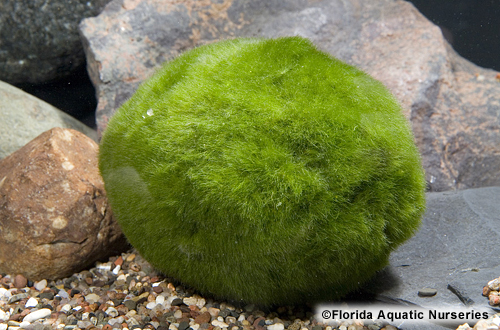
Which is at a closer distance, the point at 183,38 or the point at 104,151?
the point at 104,151

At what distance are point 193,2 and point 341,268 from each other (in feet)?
8.94

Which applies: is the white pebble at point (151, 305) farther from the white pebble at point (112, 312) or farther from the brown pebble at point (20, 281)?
the brown pebble at point (20, 281)

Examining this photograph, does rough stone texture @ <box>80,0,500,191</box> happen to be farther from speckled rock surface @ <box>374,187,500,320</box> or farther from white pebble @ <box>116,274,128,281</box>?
white pebble @ <box>116,274,128,281</box>

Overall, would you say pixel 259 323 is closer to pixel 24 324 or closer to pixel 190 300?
pixel 190 300

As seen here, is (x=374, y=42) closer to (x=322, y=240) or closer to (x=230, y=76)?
(x=230, y=76)

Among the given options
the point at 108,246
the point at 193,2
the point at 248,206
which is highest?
the point at 193,2

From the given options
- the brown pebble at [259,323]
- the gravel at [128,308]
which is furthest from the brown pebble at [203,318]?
the brown pebble at [259,323]

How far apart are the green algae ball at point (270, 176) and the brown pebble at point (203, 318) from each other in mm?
137

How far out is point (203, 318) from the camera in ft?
6.68

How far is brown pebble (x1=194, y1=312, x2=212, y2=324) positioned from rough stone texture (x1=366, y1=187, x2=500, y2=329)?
0.84m

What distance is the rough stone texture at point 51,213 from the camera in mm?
2355

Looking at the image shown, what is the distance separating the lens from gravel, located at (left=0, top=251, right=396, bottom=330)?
199 centimetres

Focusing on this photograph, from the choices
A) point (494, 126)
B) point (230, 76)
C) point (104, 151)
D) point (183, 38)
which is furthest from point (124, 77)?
point (494, 126)

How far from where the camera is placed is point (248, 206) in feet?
5.68
